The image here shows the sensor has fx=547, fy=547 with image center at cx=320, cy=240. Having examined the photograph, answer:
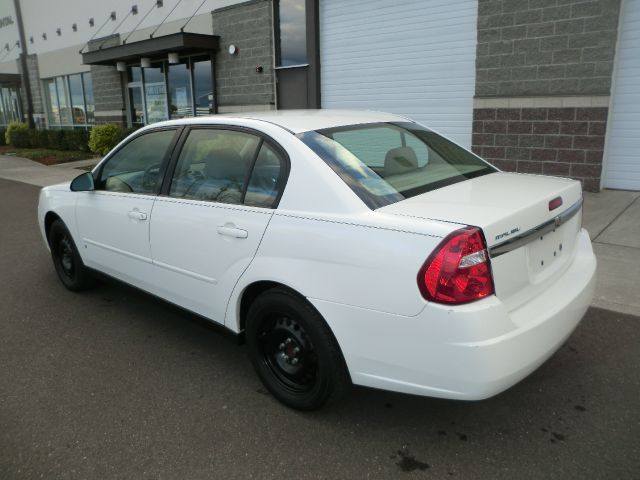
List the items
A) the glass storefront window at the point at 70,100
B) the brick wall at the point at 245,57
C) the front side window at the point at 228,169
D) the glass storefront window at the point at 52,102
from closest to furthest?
the front side window at the point at 228,169
the brick wall at the point at 245,57
the glass storefront window at the point at 70,100
the glass storefront window at the point at 52,102

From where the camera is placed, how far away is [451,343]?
2299 millimetres

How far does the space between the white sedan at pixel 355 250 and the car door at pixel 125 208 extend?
Result: 0.07ft

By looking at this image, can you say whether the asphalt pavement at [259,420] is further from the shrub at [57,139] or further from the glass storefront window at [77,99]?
the glass storefront window at [77,99]

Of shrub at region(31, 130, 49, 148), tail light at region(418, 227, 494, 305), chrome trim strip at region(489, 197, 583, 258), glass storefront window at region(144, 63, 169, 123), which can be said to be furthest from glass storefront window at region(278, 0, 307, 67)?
shrub at region(31, 130, 49, 148)

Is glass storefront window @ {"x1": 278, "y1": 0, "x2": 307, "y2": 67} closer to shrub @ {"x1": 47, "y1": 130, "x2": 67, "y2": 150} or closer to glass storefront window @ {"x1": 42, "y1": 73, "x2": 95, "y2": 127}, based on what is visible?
glass storefront window @ {"x1": 42, "y1": 73, "x2": 95, "y2": 127}

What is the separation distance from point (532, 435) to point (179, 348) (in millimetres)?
2356

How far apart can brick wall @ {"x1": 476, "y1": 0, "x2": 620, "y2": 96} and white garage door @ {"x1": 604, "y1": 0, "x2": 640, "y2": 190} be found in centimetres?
40

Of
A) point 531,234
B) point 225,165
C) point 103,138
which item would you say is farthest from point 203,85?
point 531,234

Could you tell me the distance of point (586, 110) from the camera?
8.38 meters

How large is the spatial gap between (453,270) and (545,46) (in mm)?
7597

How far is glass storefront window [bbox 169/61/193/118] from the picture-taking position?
15734mm

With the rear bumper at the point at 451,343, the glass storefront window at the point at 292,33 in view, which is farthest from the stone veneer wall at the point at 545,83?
the rear bumper at the point at 451,343

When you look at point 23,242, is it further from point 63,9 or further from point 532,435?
point 63,9

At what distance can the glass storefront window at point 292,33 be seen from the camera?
12.2 m
